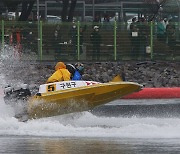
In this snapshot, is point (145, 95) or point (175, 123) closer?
point (175, 123)

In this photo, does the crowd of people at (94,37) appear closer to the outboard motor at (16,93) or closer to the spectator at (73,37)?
the spectator at (73,37)

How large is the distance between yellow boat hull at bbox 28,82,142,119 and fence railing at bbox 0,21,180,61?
12.5 m

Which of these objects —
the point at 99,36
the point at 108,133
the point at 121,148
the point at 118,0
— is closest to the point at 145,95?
the point at 99,36

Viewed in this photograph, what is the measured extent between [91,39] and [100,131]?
15608 mm

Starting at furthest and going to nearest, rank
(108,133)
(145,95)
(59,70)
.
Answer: (145,95) → (59,70) → (108,133)

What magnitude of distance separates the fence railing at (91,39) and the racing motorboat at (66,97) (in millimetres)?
12514

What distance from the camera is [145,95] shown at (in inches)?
1131

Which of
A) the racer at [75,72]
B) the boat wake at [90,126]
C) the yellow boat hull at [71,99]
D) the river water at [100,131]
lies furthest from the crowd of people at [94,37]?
the yellow boat hull at [71,99]

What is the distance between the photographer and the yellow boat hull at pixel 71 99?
21516 mm

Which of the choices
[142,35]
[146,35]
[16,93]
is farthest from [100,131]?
[146,35]

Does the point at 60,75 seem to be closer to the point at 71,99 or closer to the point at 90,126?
the point at 71,99

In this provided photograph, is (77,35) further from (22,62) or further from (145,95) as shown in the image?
(145,95)

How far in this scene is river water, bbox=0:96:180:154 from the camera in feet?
54.3

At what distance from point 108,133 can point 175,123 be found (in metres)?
2.29
